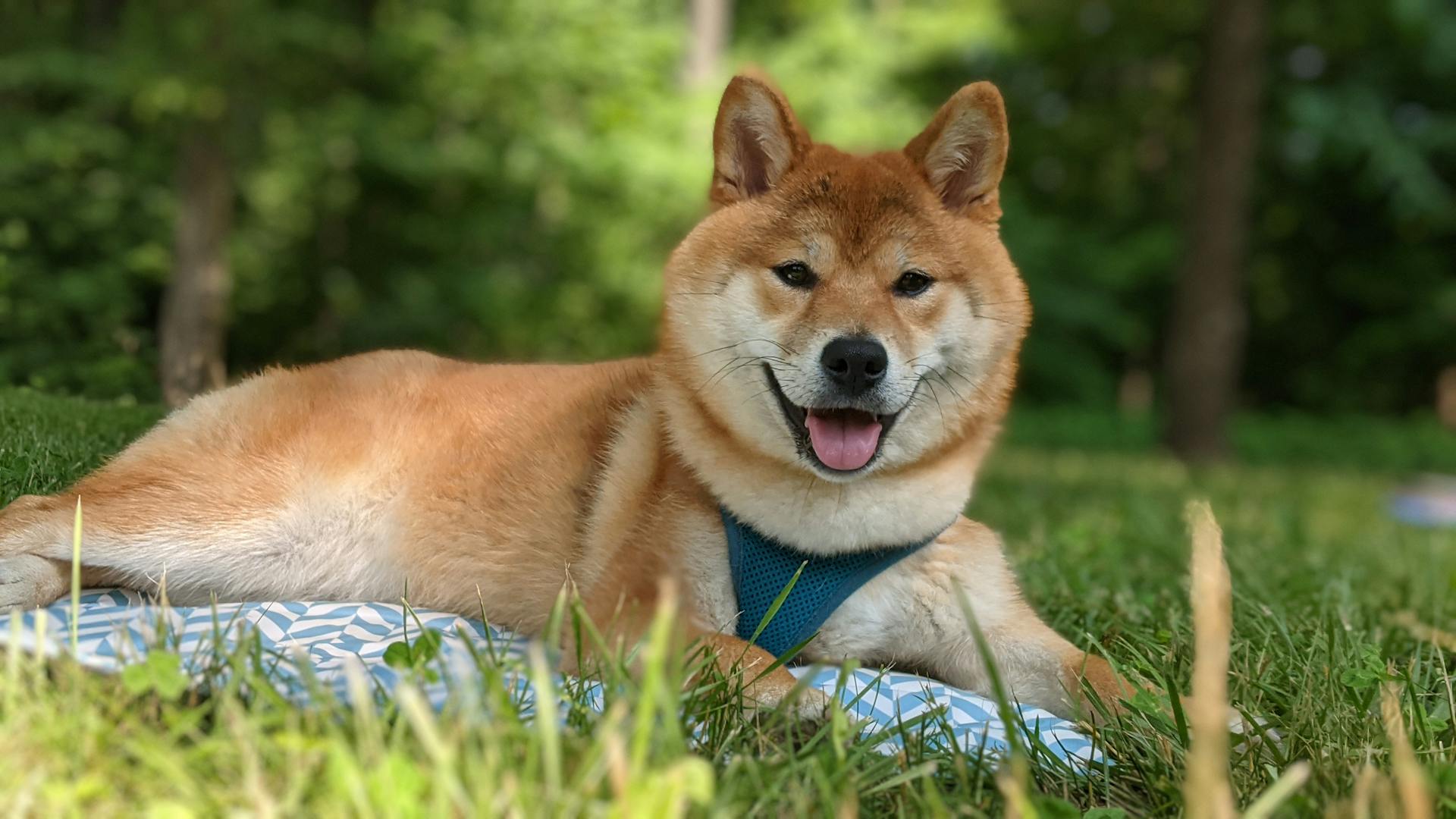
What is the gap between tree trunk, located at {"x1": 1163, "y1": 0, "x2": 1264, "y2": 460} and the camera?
9.45 meters

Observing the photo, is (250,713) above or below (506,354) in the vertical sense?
above

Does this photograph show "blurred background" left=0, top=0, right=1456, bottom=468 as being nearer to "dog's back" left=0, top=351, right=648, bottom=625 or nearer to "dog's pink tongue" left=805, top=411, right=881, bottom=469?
"dog's back" left=0, top=351, right=648, bottom=625

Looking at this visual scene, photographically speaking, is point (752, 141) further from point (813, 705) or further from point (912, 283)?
point (813, 705)

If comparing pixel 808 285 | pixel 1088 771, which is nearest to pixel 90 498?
pixel 808 285

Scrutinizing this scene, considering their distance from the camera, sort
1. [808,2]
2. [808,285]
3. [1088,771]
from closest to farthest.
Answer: [1088,771], [808,285], [808,2]

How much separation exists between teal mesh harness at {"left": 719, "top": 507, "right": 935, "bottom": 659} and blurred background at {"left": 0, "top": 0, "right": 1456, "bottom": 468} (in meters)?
1.84

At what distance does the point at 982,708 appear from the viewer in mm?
2279

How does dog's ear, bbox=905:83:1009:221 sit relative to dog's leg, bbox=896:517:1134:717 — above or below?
above

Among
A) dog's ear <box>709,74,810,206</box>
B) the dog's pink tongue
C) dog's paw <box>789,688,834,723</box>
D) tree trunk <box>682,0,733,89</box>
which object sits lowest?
dog's paw <box>789,688,834,723</box>

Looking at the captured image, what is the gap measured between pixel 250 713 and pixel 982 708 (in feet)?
4.46

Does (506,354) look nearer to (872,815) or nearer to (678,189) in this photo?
(678,189)

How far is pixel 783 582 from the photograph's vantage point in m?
2.38

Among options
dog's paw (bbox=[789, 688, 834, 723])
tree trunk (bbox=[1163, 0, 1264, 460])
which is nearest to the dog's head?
dog's paw (bbox=[789, 688, 834, 723])

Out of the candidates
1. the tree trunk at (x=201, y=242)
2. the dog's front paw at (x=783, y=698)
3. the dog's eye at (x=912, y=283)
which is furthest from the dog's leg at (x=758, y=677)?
the tree trunk at (x=201, y=242)
